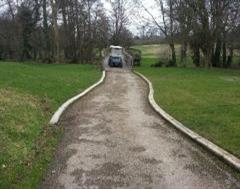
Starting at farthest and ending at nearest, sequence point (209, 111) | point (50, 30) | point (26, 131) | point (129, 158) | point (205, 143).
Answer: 1. point (50, 30)
2. point (209, 111)
3. point (26, 131)
4. point (205, 143)
5. point (129, 158)

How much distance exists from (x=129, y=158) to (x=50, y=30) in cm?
5128

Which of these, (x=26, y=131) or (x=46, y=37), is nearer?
(x=26, y=131)

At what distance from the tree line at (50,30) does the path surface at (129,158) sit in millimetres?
41816

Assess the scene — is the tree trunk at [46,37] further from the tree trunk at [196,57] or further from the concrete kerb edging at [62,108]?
the concrete kerb edging at [62,108]

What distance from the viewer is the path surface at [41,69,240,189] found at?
25.8 ft

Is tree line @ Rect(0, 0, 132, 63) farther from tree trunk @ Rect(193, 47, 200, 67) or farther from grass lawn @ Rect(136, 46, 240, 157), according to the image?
grass lawn @ Rect(136, 46, 240, 157)

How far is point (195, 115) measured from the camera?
14.4 meters

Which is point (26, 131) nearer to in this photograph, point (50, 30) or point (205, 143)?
point (205, 143)

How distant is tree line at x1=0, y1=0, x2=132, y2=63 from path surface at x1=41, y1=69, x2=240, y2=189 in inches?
1646

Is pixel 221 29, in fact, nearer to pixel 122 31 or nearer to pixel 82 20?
pixel 82 20

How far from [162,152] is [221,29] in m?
36.7

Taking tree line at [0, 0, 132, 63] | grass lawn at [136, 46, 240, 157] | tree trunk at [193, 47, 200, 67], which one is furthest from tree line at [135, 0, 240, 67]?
grass lawn at [136, 46, 240, 157]

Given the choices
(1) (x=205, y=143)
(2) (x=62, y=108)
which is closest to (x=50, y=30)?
(2) (x=62, y=108)

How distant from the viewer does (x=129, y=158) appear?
9.38 m
